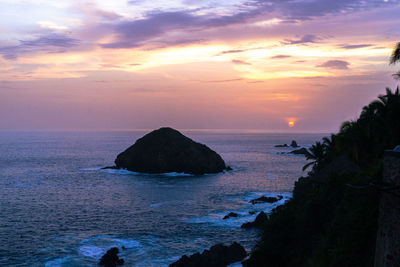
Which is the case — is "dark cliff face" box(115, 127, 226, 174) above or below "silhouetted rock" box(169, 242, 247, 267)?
above

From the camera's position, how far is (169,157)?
110 m

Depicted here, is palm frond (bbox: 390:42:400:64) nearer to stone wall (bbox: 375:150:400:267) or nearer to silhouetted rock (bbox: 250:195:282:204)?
stone wall (bbox: 375:150:400:267)

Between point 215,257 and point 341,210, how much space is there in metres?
16.5

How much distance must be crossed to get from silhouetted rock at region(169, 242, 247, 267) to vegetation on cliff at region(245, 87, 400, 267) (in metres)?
7.10

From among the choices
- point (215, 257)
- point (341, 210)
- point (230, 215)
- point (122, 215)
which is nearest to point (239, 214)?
point (230, 215)

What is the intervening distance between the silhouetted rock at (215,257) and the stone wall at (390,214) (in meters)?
24.1

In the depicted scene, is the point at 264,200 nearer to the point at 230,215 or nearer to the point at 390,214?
the point at 230,215

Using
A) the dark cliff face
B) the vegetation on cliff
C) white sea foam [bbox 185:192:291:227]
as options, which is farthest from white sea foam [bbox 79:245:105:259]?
the dark cliff face

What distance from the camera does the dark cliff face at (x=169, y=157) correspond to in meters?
107

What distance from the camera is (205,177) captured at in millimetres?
98438

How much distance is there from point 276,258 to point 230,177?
71.7 m

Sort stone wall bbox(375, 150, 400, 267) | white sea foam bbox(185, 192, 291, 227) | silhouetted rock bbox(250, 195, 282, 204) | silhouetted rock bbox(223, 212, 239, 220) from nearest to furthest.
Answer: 1. stone wall bbox(375, 150, 400, 267)
2. white sea foam bbox(185, 192, 291, 227)
3. silhouetted rock bbox(223, 212, 239, 220)
4. silhouetted rock bbox(250, 195, 282, 204)

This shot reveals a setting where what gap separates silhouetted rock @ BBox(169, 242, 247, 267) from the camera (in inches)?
1287

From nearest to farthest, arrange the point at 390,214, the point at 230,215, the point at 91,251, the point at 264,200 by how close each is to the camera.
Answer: the point at 390,214, the point at 91,251, the point at 230,215, the point at 264,200
